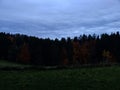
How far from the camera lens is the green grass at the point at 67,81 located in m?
18.5

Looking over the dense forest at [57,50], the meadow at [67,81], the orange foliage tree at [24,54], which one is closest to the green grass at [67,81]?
the meadow at [67,81]

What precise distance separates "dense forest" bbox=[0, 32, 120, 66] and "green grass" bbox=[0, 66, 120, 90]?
92.1m

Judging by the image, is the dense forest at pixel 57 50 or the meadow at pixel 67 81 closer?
the meadow at pixel 67 81

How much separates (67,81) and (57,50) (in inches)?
4063

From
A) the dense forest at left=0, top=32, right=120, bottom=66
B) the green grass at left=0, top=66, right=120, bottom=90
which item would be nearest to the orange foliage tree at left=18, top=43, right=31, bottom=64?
the dense forest at left=0, top=32, right=120, bottom=66

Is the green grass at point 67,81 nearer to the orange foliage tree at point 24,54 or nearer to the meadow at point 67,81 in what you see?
the meadow at point 67,81

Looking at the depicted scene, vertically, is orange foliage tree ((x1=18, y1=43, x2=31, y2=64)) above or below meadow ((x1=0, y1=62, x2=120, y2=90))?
above

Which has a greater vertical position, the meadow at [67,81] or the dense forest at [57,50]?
the dense forest at [57,50]

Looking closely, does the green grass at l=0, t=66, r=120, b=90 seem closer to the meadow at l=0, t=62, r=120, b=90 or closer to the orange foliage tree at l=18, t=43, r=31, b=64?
the meadow at l=0, t=62, r=120, b=90

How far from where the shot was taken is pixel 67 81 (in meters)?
20.4

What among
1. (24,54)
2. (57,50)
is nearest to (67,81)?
(57,50)

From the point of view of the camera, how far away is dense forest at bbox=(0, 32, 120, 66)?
120750 millimetres

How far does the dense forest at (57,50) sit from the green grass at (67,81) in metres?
92.1

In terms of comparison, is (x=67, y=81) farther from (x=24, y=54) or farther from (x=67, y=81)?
(x=24, y=54)
